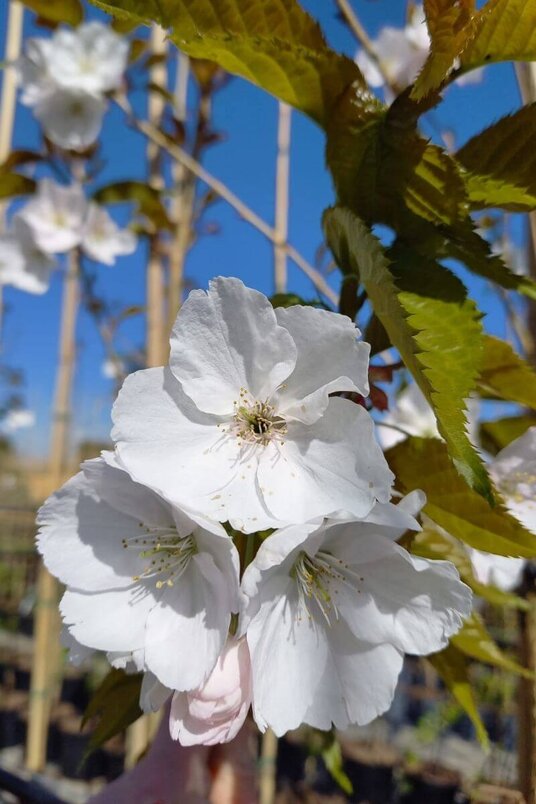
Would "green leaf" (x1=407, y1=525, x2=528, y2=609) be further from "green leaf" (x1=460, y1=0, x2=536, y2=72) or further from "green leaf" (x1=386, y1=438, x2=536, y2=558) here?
"green leaf" (x1=460, y1=0, x2=536, y2=72)

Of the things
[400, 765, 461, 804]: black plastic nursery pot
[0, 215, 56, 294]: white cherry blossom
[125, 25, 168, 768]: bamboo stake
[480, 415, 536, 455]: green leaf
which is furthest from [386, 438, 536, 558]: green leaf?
[400, 765, 461, 804]: black plastic nursery pot

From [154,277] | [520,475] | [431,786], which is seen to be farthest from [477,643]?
[431,786]

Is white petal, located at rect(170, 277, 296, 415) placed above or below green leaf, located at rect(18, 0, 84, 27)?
below

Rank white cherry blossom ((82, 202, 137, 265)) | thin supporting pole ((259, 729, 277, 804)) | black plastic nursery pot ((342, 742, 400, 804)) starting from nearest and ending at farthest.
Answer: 1. white cherry blossom ((82, 202, 137, 265))
2. thin supporting pole ((259, 729, 277, 804))
3. black plastic nursery pot ((342, 742, 400, 804))

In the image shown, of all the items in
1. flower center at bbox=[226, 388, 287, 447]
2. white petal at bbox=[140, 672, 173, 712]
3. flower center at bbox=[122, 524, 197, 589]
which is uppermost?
flower center at bbox=[226, 388, 287, 447]

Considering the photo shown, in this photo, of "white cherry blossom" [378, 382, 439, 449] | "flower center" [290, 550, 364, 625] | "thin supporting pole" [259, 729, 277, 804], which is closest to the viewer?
"flower center" [290, 550, 364, 625]
